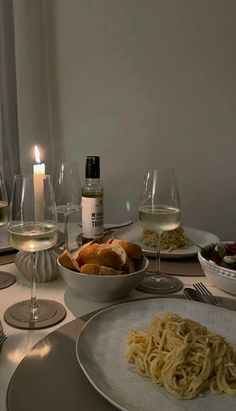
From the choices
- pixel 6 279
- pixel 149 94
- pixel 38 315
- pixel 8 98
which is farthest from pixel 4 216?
pixel 149 94

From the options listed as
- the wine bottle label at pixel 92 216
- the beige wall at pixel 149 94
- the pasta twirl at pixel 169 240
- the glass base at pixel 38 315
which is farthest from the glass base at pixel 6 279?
the beige wall at pixel 149 94

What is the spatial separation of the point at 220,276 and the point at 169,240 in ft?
0.96

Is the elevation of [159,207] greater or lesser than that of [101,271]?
greater

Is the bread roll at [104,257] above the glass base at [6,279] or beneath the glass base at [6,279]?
above

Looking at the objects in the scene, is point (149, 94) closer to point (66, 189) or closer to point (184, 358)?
point (66, 189)

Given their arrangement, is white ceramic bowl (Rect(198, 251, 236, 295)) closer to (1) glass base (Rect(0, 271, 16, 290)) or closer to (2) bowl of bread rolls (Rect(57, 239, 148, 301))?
(2) bowl of bread rolls (Rect(57, 239, 148, 301))

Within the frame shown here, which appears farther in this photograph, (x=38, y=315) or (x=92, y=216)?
(x=92, y=216)

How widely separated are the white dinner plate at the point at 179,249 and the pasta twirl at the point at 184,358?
487 mm

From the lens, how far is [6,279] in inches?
37.7

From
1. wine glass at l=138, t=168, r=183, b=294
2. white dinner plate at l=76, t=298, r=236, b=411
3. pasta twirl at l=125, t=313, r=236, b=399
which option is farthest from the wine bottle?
pasta twirl at l=125, t=313, r=236, b=399

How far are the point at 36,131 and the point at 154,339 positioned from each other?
170cm

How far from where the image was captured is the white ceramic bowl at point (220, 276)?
881 mm

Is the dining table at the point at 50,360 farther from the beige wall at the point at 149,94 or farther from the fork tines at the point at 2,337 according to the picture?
the beige wall at the point at 149,94

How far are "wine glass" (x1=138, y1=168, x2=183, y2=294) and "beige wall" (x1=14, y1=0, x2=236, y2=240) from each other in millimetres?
1197
